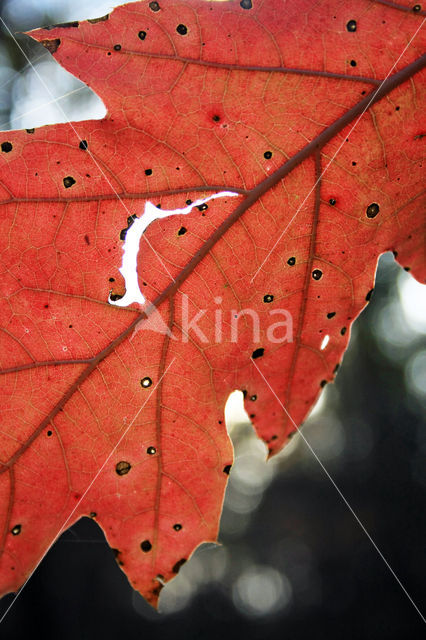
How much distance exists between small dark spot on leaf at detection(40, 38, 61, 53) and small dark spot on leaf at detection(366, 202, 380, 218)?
0.62m

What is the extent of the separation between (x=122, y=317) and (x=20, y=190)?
278mm

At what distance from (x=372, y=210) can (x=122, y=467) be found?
71cm

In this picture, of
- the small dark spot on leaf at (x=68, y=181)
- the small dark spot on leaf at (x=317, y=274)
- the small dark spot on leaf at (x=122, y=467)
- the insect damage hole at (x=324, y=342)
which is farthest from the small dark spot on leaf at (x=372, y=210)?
the small dark spot on leaf at (x=122, y=467)

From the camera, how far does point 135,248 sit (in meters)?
0.79

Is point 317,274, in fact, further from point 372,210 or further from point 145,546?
point 145,546

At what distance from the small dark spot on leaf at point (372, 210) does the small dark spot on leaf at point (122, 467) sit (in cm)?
68

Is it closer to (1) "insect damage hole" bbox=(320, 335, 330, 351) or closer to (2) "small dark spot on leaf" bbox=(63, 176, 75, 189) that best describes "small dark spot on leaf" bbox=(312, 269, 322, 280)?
(1) "insect damage hole" bbox=(320, 335, 330, 351)

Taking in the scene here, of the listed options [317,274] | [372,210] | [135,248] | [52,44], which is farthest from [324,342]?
[52,44]

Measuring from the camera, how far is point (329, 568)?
444 inches

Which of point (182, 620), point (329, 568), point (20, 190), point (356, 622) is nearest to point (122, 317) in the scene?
point (20, 190)

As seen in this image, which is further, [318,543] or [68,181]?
[318,543]

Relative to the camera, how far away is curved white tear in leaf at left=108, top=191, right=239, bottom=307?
78cm

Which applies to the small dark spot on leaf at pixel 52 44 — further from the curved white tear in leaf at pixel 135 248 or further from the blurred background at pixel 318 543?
the blurred background at pixel 318 543

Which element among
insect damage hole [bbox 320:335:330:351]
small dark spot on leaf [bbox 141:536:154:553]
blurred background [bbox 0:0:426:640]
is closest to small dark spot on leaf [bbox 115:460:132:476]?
small dark spot on leaf [bbox 141:536:154:553]
